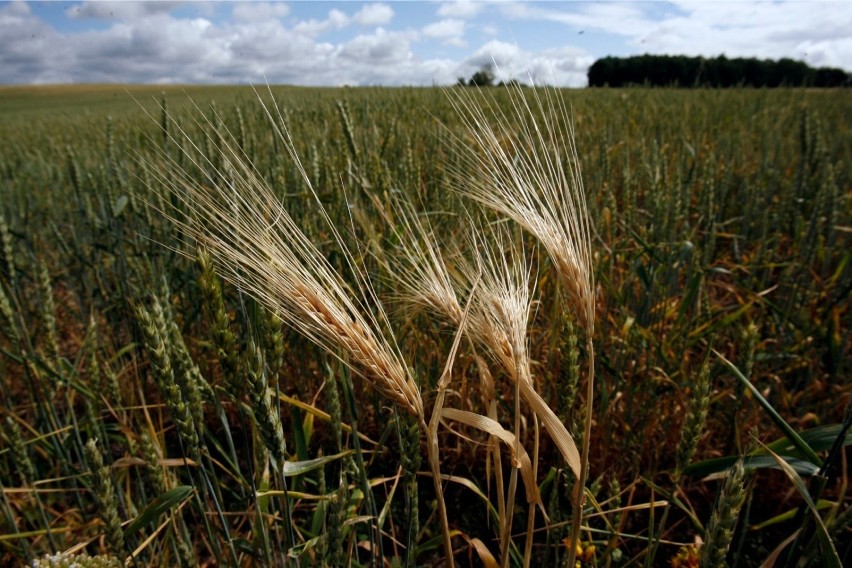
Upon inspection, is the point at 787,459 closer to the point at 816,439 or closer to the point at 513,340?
the point at 816,439

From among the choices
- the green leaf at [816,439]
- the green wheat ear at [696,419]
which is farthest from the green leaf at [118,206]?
the green leaf at [816,439]

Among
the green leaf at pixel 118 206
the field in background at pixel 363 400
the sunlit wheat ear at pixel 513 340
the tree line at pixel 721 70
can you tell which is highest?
the tree line at pixel 721 70

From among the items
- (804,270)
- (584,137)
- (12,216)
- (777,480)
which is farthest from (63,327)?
(584,137)

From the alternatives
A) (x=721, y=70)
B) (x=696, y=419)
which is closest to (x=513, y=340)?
(x=696, y=419)

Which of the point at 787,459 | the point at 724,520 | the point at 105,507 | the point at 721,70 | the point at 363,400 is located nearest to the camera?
the point at 724,520

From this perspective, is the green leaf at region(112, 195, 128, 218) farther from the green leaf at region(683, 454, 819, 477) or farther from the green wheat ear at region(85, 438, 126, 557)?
the green leaf at region(683, 454, 819, 477)

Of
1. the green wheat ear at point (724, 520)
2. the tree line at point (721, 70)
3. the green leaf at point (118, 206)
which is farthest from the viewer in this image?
the tree line at point (721, 70)

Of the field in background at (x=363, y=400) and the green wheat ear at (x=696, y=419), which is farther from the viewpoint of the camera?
the field in background at (x=363, y=400)

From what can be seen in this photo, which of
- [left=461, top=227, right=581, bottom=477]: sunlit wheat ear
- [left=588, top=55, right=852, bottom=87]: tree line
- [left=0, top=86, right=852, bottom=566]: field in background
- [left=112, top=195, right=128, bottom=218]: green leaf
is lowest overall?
[left=0, top=86, right=852, bottom=566]: field in background

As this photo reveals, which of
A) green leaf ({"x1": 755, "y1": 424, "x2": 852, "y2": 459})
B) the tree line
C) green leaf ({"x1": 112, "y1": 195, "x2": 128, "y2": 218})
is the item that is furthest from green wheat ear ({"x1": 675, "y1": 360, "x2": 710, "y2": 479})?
the tree line

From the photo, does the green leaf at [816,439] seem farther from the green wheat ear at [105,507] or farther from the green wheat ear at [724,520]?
the green wheat ear at [105,507]

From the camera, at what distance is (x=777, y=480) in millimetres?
1495

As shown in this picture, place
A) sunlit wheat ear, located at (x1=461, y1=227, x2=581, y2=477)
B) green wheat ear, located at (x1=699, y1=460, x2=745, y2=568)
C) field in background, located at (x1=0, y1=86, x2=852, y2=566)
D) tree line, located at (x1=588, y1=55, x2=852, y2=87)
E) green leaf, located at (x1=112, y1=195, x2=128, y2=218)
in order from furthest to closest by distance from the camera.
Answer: tree line, located at (x1=588, y1=55, x2=852, y2=87)
green leaf, located at (x1=112, y1=195, x2=128, y2=218)
field in background, located at (x1=0, y1=86, x2=852, y2=566)
sunlit wheat ear, located at (x1=461, y1=227, x2=581, y2=477)
green wheat ear, located at (x1=699, y1=460, x2=745, y2=568)

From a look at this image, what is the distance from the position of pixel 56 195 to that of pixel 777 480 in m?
4.21
